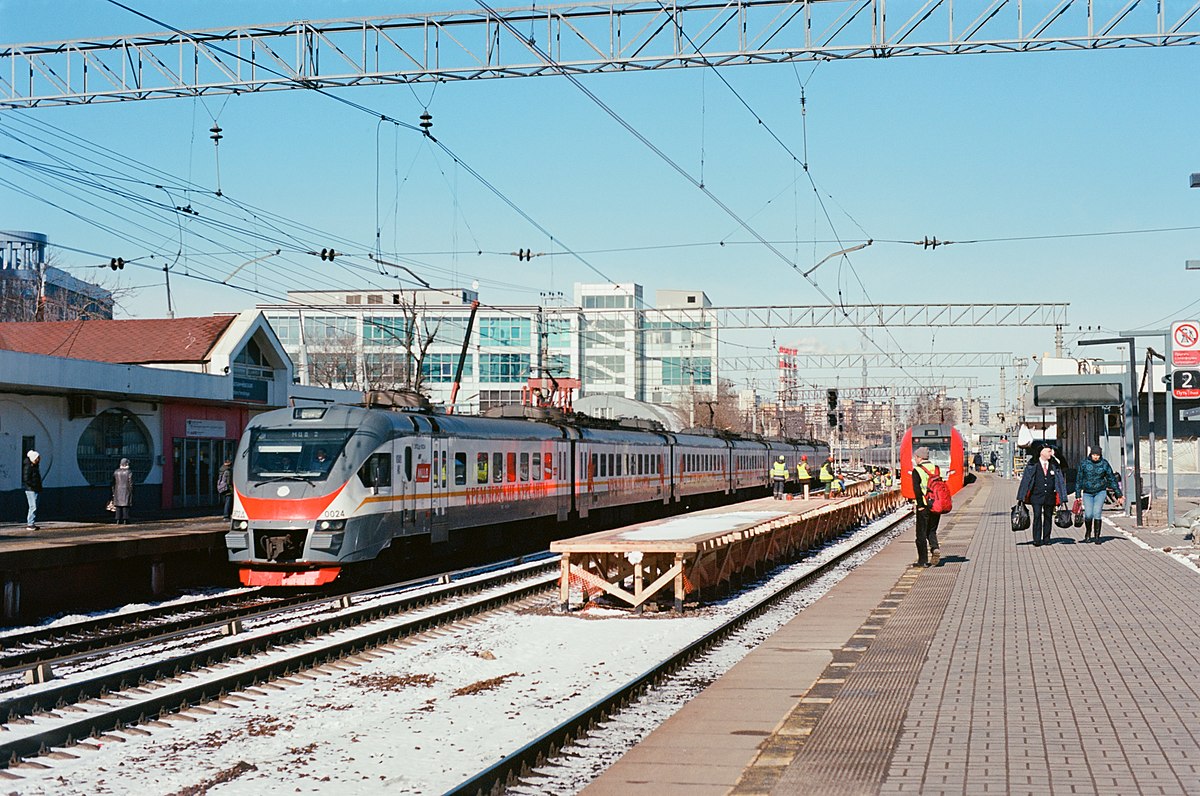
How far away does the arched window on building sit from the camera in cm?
3008

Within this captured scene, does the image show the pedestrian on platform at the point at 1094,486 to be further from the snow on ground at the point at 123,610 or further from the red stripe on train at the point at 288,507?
the snow on ground at the point at 123,610

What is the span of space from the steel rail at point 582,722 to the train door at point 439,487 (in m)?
6.86

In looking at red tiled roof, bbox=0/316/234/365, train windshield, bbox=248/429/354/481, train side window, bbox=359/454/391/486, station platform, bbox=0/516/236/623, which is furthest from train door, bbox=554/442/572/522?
red tiled roof, bbox=0/316/234/365

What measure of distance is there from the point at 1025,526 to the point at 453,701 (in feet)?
59.2

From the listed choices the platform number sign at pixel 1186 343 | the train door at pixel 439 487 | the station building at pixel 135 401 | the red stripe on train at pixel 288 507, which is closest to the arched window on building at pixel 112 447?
the station building at pixel 135 401

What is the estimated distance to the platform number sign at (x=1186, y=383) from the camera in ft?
86.2

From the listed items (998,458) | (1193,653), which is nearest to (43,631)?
(1193,653)

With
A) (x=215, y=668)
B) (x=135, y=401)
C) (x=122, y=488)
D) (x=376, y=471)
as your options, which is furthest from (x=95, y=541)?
(x=135, y=401)

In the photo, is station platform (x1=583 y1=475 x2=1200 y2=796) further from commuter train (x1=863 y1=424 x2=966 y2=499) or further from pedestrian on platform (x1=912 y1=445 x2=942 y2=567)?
commuter train (x1=863 y1=424 x2=966 y2=499)

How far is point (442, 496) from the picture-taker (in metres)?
21.8

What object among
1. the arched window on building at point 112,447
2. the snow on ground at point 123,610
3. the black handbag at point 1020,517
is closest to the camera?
the snow on ground at point 123,610

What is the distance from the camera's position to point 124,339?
37750mm

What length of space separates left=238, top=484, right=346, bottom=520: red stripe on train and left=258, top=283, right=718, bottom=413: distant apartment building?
56037mm

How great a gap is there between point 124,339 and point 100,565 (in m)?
20.3
